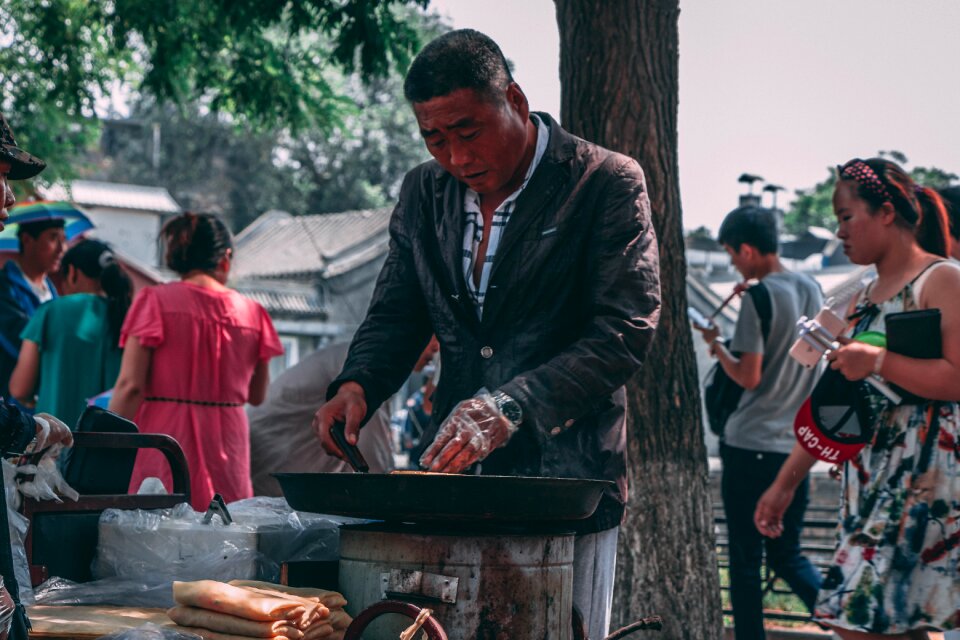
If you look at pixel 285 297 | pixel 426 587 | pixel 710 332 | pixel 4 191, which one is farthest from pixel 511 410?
pixel 285 297

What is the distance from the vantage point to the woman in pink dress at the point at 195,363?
17.1 ft

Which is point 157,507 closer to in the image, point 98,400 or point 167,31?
point 98,400

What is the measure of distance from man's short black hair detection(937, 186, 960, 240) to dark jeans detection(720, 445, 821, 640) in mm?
1394

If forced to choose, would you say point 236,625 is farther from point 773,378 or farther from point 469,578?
point 773,378

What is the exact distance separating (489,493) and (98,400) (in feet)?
12.4

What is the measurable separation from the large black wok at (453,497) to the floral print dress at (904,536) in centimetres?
177

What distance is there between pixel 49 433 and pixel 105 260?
3639 mm

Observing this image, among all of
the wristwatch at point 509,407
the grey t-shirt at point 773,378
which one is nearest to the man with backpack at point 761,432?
the grey t-shirt at point 773,378

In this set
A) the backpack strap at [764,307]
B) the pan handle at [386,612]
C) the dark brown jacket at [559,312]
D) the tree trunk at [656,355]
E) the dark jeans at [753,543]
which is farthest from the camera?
the backpack strap at [764,307]

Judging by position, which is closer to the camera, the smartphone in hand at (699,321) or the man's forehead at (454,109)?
the man's forehead at (454,109)

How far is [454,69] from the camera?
3.00m

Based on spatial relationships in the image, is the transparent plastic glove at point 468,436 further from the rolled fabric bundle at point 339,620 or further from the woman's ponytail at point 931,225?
the woman's ponytail at point 931,225

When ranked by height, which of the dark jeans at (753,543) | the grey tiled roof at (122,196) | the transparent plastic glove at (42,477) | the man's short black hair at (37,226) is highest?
the grey tiled roof at (122,196)

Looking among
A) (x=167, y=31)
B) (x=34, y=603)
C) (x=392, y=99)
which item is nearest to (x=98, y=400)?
(x=34, y=603)
